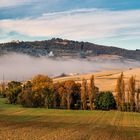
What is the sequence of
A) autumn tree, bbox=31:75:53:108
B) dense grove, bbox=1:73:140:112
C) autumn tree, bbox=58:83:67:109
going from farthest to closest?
autumn tree, bbox=31:75:53:108 → autumn tree, bbox=58:83:67:109 → dense grove, bbox=1:73:140:112

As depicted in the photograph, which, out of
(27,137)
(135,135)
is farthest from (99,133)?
(27,137)

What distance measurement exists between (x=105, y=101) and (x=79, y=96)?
974cm

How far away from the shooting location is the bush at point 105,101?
435 feet

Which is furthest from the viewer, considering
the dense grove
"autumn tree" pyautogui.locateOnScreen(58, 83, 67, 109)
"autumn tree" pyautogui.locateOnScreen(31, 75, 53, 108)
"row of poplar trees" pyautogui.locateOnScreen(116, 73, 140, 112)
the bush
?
"autumn tree" pyautogui.locateOnScreen(31, 75, 53, 108)

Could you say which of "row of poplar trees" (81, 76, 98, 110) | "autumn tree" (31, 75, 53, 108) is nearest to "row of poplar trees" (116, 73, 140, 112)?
"row of poplar trees" (81, 76, 98, 110)

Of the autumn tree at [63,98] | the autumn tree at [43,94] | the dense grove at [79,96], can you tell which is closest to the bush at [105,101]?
the dense grove at [79,96]

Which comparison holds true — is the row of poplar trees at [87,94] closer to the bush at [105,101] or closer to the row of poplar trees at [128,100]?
the bush at [105,101]

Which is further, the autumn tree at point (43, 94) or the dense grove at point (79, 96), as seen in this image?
the autumn tree at point (43, 94)

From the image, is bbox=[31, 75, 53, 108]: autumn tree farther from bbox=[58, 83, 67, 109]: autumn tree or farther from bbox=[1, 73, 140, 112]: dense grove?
bbox=[58, 83, 67, 109]: autumn tree

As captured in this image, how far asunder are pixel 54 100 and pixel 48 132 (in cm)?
7866

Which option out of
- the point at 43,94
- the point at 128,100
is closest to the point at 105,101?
the point at 128,100

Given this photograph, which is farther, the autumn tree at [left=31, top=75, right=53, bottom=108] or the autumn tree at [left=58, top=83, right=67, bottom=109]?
the autumn tree at [left=31, top=75, right=53, bottom=108]

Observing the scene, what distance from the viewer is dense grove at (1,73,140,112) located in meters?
130

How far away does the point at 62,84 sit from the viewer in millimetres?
142750
